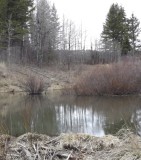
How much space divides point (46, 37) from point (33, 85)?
54.0ft

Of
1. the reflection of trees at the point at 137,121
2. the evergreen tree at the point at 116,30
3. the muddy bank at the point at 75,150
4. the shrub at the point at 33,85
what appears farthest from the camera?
the evergreen tree at the point at 116,30

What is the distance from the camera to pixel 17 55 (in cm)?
3872

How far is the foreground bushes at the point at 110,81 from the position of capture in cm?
2564

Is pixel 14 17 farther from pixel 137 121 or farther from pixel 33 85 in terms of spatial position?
pixel 137 121

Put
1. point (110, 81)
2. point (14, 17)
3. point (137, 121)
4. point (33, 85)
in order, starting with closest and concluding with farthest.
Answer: point (137, 121)
point (110, 81)
point (33, 85)
point (14, 17)

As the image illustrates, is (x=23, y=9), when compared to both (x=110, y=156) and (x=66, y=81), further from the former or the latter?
(x=110, y=156)

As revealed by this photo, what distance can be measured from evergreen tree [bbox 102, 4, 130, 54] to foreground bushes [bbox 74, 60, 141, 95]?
68.1ft

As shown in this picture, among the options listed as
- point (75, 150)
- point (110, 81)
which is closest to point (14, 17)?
point (110, 81)

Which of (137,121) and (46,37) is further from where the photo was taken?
(46,37)

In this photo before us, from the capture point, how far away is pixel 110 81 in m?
25.6

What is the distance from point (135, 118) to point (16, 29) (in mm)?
24546

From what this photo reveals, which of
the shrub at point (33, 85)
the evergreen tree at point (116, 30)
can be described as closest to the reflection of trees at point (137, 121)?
the shrub at point (33, 85)

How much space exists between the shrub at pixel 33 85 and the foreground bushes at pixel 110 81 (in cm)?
363

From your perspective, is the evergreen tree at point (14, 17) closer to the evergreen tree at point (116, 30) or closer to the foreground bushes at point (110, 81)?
the foreground bushes at point (110, 81)
